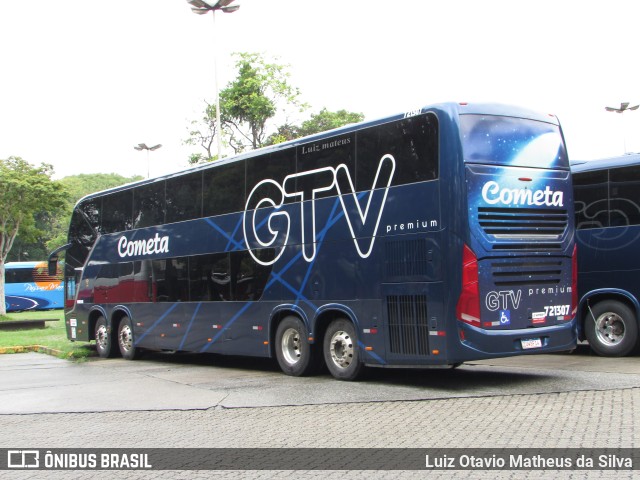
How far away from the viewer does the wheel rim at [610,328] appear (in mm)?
15086

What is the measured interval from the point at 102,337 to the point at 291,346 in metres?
7.50

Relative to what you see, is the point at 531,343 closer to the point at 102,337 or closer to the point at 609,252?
the point at 609,252

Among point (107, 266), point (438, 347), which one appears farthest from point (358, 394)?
point (107, 266)

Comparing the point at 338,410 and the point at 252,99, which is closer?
the point at 338,410

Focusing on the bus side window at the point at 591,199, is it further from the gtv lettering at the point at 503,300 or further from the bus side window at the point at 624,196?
the gtv lettering at the point at 503,300

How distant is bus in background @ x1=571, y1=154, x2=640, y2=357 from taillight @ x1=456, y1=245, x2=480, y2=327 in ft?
17.8

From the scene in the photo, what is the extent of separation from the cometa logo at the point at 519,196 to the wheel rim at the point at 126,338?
10395 mm

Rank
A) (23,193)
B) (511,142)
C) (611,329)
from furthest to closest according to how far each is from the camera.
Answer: (23,193), (611,329), (511,142)

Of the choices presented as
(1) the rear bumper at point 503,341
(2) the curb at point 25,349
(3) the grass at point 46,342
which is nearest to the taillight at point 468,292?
(1) the rear bumper at point 503,341

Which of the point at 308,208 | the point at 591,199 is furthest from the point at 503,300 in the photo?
the point at 591,199

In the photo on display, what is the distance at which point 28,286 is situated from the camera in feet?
178

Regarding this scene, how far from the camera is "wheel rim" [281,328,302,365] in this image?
539 inches

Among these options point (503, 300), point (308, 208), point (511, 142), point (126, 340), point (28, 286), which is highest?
point (511, 142)

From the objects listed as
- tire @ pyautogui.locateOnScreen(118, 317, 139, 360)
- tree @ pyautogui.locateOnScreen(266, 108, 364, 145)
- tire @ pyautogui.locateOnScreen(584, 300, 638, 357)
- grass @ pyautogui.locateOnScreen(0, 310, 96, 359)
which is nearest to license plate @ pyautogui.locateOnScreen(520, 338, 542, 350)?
tire @ pyautogui.locateOnScreen(584, 300, 638, 357)
